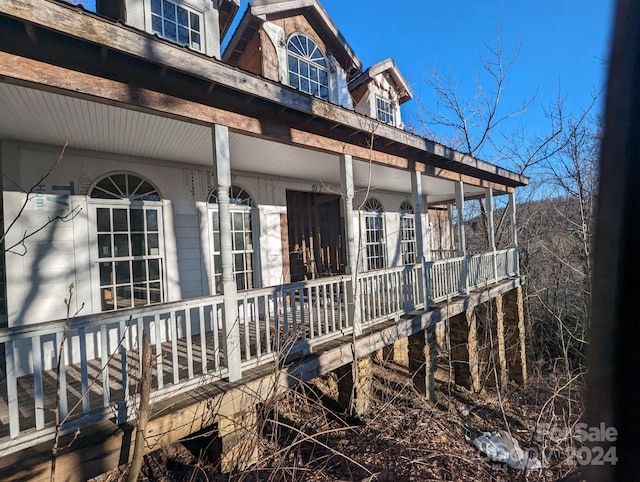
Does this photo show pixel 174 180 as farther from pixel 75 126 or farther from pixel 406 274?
pixel 406 274

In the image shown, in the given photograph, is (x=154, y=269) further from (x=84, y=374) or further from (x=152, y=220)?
(x=84, y=374)

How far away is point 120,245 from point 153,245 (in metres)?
0.45

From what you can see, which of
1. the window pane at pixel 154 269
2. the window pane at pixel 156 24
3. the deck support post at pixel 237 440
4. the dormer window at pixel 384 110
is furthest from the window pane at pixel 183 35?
the deck support post at pixel 237 440

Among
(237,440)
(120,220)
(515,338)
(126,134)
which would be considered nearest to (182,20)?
(126,134)

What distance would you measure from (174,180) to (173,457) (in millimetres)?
4008

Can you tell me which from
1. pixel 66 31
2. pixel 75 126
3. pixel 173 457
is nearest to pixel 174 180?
pixel 75 126

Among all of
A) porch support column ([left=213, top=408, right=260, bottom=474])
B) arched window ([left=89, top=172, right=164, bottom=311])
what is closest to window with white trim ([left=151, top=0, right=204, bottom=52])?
arched window ([left=89, top=172, right=164, bottom=311])

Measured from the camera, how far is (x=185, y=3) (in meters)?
5.09

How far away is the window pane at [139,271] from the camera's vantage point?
15.4 feet

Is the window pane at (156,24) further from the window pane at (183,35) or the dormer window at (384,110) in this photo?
the dormer window at (384,110)

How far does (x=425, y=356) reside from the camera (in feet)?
19.4

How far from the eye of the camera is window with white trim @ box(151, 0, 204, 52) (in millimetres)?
4887

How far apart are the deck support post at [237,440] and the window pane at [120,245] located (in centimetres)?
303

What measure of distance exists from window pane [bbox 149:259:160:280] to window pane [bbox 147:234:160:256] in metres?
0.12
